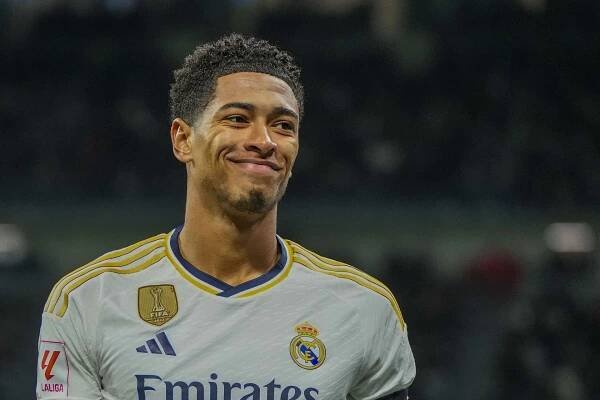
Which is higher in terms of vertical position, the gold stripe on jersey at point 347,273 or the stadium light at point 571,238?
the stadium light at point 571,238

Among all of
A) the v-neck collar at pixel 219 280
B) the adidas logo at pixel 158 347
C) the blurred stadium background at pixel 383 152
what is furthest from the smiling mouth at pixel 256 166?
the blurred stadium background at pixel 383 152

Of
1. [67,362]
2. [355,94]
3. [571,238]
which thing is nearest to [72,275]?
[67,362]

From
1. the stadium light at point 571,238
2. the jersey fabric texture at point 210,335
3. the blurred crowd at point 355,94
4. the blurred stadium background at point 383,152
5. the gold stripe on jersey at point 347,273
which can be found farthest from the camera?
the blurred crowd at point 355,94

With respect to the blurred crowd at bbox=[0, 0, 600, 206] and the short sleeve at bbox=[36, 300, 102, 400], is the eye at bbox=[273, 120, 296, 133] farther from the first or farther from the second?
the blurred crowd at bbox=[0, 0, 600, 206]

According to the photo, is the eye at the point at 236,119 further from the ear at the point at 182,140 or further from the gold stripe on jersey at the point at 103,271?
the gold stripe on jersey at the point at 103,271

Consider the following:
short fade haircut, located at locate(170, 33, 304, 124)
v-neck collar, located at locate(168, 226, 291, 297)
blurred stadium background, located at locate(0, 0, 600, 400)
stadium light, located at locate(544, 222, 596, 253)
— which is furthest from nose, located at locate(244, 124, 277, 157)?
stadium light, located at locate(544, 222, 596, 253)

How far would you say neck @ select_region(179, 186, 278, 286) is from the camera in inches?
98.6

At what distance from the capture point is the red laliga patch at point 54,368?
92.6 inches

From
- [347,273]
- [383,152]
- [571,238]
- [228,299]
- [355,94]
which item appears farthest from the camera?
[355,94]

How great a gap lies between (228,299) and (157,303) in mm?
175

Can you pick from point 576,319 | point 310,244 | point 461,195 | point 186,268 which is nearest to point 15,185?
point 310,244

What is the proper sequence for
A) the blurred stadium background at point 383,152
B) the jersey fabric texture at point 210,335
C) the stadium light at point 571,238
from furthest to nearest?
the stadium light at point 571,238 < the blurred stadium background at point 383,152 < the jersey fabric texture at point 210,335

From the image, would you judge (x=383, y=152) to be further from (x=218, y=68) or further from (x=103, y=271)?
(x=103, y=271)

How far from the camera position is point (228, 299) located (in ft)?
8.07
